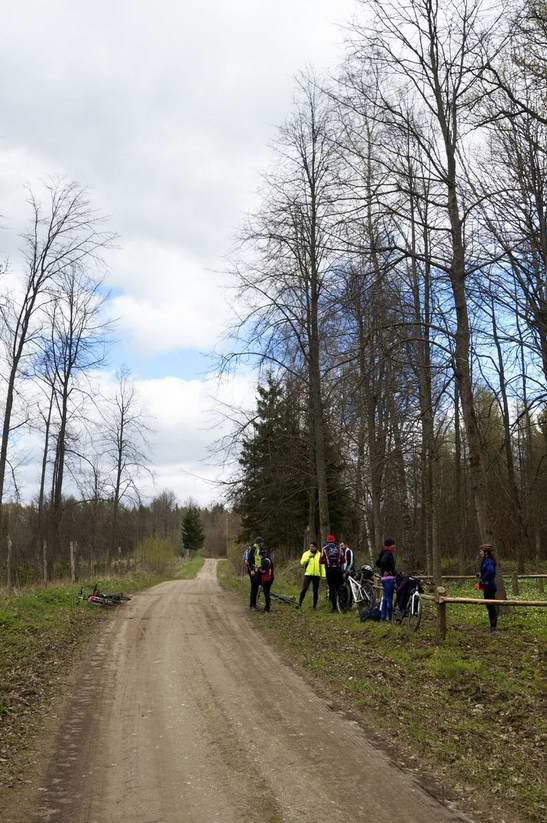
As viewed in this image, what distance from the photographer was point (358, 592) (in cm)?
1570

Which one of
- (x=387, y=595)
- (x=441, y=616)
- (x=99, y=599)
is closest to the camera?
(x=441, y=616)

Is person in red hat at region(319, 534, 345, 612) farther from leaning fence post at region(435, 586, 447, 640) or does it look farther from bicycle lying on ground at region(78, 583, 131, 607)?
bicycle lying on ground at region(78, 583, 131, 607)

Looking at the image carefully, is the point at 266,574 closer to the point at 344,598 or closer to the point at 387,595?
the point at 344,598

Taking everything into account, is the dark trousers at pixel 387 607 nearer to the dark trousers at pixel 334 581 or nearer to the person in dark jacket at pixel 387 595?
the person in dark jacket at pixel 387 595

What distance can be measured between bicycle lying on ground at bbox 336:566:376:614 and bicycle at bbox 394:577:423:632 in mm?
1113

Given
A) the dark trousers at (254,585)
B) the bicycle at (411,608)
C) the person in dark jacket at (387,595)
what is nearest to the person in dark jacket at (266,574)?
the dark trousers at (254,585)

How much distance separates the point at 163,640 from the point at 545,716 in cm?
772

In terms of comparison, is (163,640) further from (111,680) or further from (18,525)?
(18,525)

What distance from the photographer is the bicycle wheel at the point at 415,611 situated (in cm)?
1285

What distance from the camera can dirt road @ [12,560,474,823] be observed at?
16.9 feet

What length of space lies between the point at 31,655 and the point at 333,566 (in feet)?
24.6

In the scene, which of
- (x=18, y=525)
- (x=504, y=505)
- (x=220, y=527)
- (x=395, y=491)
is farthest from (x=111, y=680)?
(x=220, y=527)

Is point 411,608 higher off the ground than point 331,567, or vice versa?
point 331,567

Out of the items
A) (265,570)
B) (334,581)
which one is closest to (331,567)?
(334,581)
